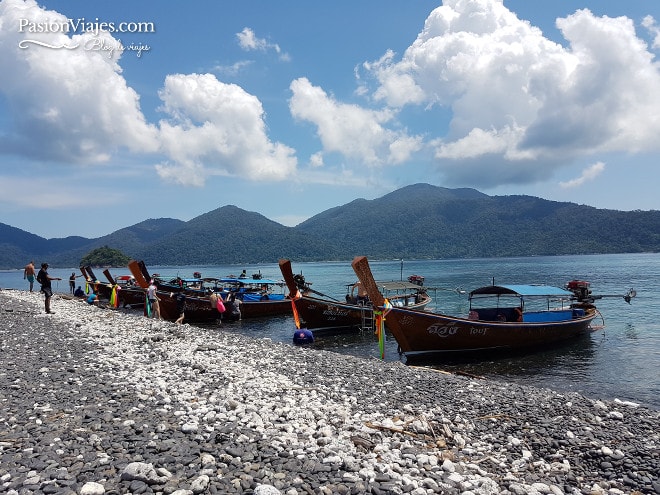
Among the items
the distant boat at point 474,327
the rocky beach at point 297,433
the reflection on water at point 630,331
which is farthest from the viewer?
the reflection on water at point 630,331

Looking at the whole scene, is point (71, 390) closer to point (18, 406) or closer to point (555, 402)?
point (18, 406)

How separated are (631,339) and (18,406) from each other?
27013 millimetres

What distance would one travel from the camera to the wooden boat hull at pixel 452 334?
18.0 meters

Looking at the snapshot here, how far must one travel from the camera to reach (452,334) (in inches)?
734

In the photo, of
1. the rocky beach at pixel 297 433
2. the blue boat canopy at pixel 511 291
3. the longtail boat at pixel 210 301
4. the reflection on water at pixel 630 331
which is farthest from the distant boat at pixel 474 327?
the longtail boat at pixel 210 301

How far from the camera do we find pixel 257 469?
5.68 m

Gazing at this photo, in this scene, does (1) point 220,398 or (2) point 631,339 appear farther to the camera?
(2) point 631,339

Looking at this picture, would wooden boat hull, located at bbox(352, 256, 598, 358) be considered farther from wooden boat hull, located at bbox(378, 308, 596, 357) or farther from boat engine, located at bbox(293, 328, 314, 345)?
boat engine, located at bbox(293, 328, 314, 345)

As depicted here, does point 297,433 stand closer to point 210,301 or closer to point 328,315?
point 328,315

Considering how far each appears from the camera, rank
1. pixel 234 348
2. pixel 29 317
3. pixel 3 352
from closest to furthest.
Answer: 1. pixel 3 352
2. pixel 234 348
3. pixel 29 317

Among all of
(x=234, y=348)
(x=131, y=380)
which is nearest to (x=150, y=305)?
(x=234, y=348)

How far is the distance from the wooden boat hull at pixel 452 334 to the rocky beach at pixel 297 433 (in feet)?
17.6

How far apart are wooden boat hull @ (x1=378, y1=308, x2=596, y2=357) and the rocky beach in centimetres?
536

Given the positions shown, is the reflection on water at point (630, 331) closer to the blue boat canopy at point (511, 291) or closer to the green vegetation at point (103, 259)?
the blue boat canopy at point (511, 291)
